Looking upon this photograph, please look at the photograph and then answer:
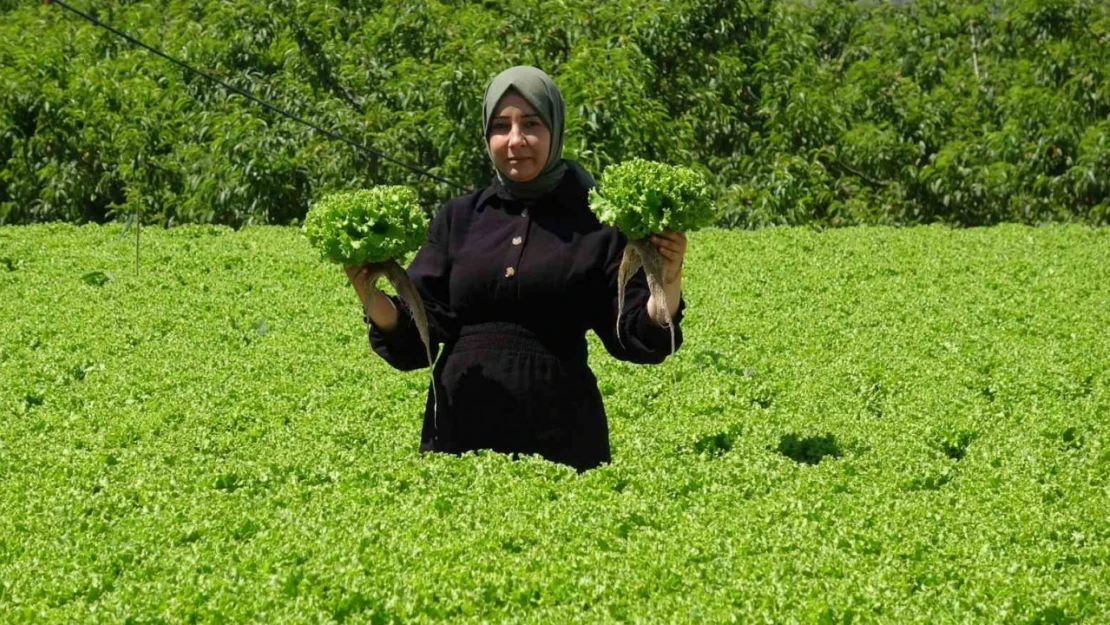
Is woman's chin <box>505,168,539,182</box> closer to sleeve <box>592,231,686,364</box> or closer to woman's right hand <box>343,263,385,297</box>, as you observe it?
sleeve <box>592,231,686,364</box>

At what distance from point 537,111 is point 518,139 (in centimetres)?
11

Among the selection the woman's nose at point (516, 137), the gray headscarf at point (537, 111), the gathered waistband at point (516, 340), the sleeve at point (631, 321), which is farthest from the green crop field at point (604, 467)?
the woman's nose at point (516, 137)

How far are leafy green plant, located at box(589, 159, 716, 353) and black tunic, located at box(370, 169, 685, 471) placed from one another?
153mm

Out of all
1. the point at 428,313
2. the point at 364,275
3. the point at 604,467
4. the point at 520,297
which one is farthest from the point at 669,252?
the point at 604,467

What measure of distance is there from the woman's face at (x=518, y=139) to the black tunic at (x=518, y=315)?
0.53 feet

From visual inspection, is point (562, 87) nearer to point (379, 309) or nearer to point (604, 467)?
point (604, 467)

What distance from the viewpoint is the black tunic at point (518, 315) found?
5375 millimetres

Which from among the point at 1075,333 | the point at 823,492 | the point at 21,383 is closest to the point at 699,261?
the point at 1075,333

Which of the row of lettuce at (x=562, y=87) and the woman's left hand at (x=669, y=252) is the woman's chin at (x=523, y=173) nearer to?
the woman's left hand at (x=669, y=252)

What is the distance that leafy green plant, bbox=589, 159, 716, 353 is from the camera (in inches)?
199

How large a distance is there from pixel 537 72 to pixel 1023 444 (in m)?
3.66

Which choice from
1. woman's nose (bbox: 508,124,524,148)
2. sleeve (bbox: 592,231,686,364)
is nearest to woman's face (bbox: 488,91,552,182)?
woman's nose (bbox: 508,124,524,148)

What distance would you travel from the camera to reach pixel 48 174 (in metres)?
18.6

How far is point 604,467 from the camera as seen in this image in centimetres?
612
